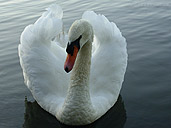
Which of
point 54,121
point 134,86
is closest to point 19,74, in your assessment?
point 54,121

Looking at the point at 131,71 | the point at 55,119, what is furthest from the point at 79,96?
the point at 131,71

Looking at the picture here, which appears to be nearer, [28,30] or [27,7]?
[28,30]

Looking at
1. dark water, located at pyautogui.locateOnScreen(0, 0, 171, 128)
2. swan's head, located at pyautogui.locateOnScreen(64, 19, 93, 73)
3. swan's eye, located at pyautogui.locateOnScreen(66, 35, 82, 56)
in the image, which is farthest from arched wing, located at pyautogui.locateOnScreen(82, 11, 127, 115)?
swan's eye, located at pyautogui.locateOnScreen(66, 35, 82, 56)

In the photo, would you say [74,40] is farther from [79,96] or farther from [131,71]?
[131,71]

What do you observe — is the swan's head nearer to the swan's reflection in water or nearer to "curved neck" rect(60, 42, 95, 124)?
"curved neck" rect(60, 42, 95, 124)

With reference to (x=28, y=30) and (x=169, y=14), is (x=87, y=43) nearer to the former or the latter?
(x=28, y=30)

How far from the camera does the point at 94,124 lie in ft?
16.7

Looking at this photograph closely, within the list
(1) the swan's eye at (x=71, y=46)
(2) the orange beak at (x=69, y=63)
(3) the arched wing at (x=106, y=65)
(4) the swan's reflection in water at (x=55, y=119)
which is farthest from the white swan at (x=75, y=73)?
(2) the orange beak at (x=69, y=63)

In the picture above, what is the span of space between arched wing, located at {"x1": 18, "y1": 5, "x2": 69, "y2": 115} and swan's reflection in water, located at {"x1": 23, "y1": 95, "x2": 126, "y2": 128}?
0.20 meters

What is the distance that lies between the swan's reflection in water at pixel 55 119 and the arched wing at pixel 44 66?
20 cm

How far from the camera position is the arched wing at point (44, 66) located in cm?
529

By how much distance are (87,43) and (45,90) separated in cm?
126

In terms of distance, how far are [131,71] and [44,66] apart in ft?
7.47

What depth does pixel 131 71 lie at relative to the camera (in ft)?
22.4
